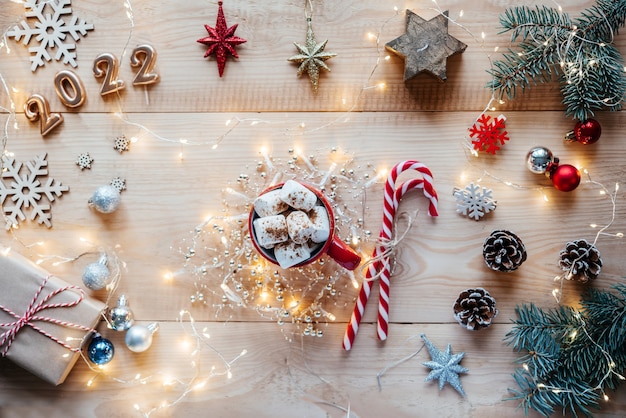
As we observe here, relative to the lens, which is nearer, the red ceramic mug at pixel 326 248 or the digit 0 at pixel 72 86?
the red ceramic mug at pixel 326 248

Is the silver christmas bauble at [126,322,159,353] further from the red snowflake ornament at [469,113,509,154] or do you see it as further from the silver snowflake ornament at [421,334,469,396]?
the red snowflake ornament at [469,113,509,154]

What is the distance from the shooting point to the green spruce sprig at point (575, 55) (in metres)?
1.46

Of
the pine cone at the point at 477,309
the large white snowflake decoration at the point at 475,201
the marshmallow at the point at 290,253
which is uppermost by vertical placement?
the large white snowflake decoration at the point at 475,201

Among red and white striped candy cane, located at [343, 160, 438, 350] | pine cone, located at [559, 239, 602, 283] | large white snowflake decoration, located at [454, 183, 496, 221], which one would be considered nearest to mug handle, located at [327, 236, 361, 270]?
red and white striped candy cane, located at [343, 160, 438, 350]

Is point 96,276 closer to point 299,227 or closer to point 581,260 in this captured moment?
point 299,227

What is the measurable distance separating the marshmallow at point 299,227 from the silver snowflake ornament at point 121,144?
0.58m

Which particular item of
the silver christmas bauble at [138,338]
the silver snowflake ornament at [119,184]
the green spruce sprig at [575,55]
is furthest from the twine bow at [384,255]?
the silver snowflake ornament at [119,184]

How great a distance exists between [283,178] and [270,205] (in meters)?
0.22

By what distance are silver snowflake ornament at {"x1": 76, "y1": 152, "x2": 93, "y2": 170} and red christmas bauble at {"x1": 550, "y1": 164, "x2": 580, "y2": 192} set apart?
53.8 inches

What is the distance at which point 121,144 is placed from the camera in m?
1.58

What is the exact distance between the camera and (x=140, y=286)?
5.22 feet

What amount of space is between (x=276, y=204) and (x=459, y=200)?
56cm

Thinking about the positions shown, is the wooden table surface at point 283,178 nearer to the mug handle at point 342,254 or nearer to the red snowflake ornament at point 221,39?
the red snowflake ornament at point 221,39

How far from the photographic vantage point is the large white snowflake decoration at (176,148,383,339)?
5.15 ft
